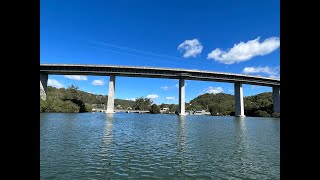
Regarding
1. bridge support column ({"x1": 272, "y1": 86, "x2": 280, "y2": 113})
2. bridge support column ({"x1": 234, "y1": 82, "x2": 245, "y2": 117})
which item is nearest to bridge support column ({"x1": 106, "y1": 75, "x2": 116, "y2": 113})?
bridge support column ({"x1": 234, "y1": 82, "x2": 245, "y2": 117})

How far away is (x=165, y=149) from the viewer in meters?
22.1

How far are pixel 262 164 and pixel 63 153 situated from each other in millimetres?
13438

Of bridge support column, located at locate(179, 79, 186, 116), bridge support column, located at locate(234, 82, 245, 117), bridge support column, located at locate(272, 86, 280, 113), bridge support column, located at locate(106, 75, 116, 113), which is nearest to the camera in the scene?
bridge support column, located at locate(106, 75, 116, 113)

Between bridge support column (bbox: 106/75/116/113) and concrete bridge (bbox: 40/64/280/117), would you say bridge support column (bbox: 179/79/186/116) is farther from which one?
bridge support column (bbox: 106/75/116/113)

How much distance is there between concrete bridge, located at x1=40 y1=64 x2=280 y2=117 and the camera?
111688 mm

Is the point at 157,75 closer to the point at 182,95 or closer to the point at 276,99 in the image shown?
the point at 182,95

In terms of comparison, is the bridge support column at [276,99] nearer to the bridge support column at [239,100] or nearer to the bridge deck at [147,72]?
the bridge deck at [147,72]

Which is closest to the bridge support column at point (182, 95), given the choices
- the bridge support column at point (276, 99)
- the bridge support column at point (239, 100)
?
the bridge support column at point (239, 100)

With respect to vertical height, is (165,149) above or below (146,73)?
below

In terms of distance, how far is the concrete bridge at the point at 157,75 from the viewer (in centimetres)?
11169

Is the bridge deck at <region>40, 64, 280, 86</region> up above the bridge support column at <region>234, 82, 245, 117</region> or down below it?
above
